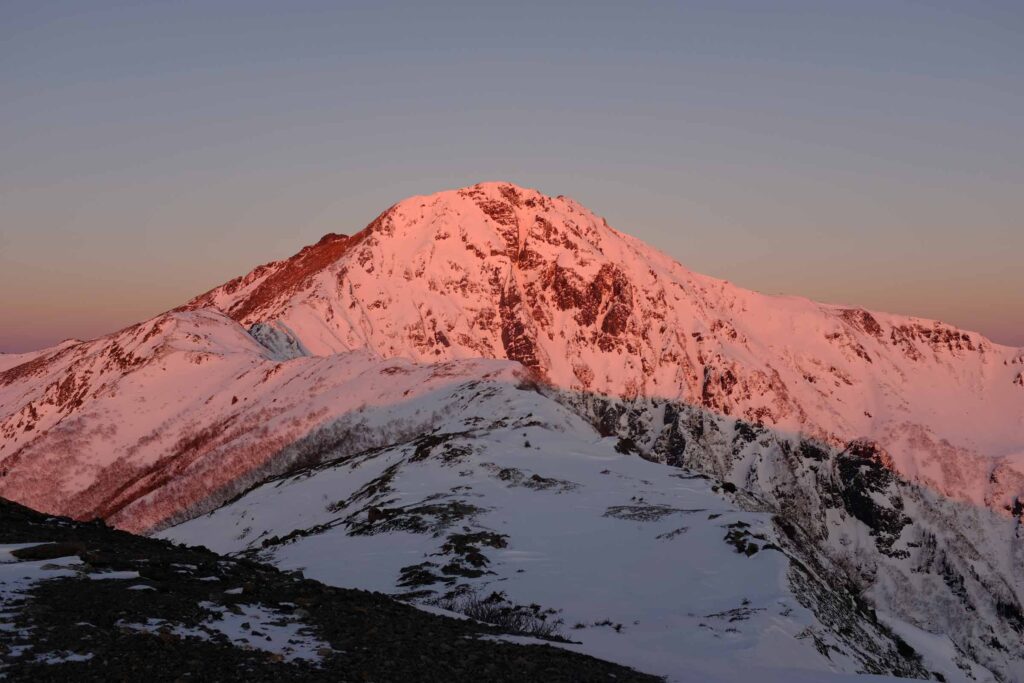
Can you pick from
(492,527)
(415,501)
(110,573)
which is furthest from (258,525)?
(110,573)

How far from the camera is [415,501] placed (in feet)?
158

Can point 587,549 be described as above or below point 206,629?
below

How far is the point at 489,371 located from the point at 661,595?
2745 inches

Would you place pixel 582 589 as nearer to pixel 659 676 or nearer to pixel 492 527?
pixel 492 527

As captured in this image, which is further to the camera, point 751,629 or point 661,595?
point 661,595

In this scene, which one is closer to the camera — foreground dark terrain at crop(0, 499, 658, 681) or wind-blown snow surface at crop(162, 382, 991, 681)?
foreground dark terrain at crop(0, 499, 658, 681)

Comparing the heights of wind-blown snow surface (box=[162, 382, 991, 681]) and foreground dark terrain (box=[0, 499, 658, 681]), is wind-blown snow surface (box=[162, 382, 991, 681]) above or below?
below

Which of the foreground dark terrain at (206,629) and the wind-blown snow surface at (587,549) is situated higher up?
the foreground dark terrain at (206,629)

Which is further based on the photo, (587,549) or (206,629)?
(587,549)

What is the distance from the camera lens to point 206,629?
48.1 ft

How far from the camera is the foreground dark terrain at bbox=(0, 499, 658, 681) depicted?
511 inches

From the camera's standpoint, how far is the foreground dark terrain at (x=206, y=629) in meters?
13.0

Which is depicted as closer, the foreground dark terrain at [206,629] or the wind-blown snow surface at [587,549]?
the foreground dark terrain at [206,629]

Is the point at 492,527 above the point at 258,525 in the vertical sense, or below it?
above
